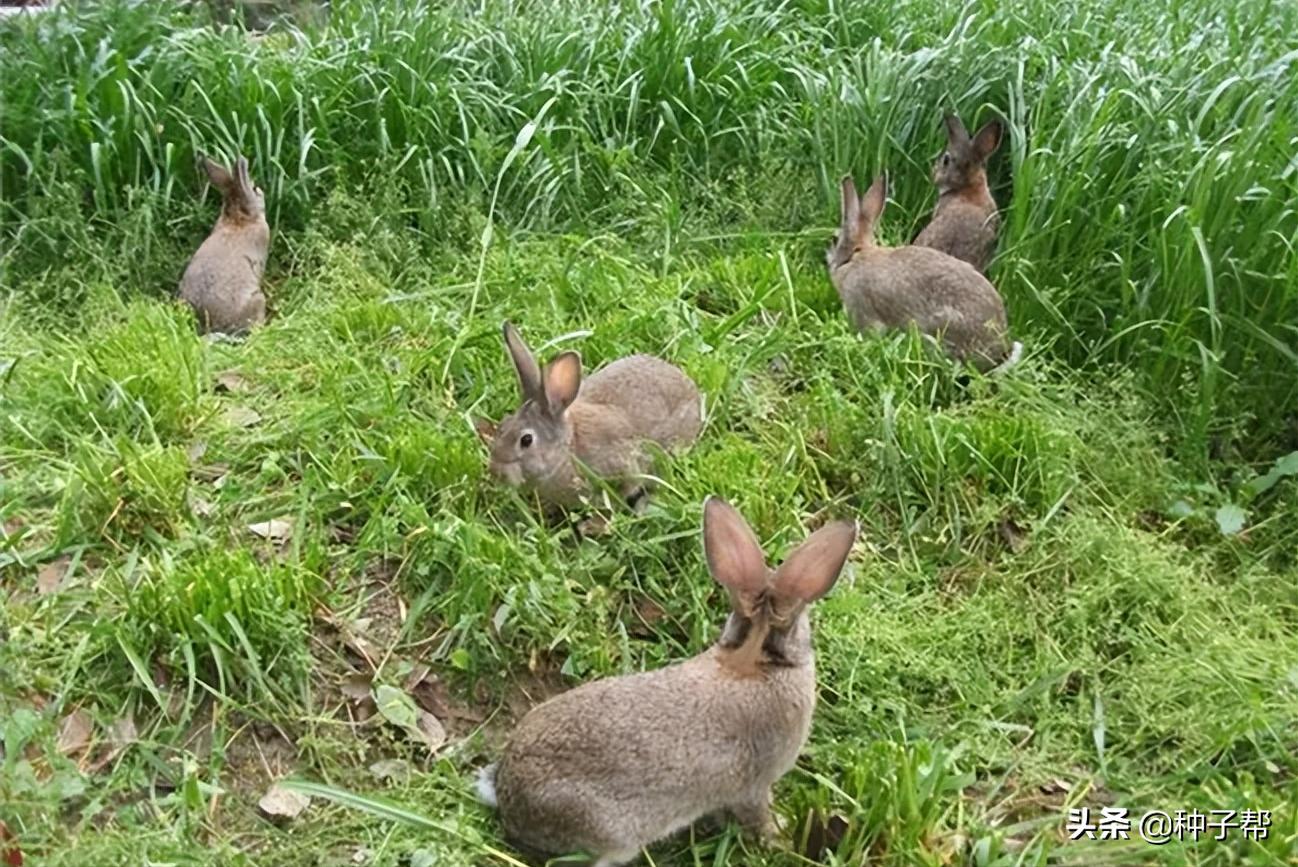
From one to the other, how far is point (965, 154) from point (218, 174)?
304 centimetres

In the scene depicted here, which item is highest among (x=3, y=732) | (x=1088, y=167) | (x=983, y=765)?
(x=1088, y=167)

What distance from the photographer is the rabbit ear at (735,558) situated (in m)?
3.03

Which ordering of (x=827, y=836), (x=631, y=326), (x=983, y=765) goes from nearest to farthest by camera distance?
(x=827, y=836) < (x=983, y=765) < (x=631, y=326)

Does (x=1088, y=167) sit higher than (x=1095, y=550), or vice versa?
(x=1088, y=167)

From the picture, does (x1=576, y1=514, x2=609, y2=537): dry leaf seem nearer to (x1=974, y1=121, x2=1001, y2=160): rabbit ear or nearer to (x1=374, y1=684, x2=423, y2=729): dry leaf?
(x1=374, y1=684, x2=423, y2=729): dry leaf

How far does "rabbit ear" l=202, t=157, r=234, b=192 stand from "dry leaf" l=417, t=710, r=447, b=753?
292cm

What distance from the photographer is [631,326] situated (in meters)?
4.70

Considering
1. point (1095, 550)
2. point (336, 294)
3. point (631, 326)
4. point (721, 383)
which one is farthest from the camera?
point (336, 294)

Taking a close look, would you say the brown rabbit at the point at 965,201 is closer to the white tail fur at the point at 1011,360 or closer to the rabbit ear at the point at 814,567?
the white tail fur at the point at 1011,360

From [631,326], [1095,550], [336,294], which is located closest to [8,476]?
[336,294]

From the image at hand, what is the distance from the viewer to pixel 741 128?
6047 mm

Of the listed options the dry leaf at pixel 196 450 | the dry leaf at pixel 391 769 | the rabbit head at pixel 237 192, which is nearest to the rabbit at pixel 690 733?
the dry leaf at pixel 391 769

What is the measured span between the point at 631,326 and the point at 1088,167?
5.88ft

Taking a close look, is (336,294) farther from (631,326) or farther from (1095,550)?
(1095,550)
